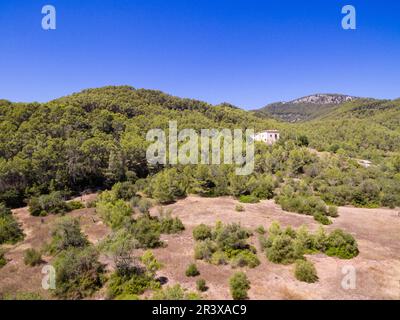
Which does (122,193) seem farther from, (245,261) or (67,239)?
(245,261)

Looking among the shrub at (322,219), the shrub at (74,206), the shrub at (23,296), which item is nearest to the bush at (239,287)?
the shrub at (23,296)

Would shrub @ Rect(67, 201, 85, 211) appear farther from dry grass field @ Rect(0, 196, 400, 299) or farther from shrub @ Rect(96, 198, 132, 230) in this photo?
shrub @ Rect(96, 198, 132, 230)

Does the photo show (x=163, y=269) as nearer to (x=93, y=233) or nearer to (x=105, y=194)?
(x=93, y=233)

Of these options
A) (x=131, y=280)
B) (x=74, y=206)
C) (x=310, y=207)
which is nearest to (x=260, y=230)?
(x=310, y=207)

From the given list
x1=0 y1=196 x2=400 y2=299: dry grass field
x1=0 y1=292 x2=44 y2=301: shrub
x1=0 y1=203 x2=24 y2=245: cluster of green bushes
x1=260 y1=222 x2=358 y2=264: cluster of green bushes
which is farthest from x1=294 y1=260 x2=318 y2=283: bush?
x1=0 y1=203 x2=24 y2=245: cluster of green bushes

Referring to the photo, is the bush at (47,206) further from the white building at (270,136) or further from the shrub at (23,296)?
the white building at (270,136)
